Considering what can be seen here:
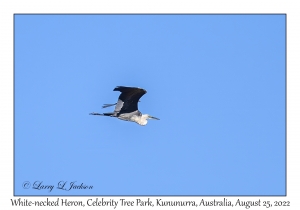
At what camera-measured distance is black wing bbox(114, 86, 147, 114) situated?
21928mm

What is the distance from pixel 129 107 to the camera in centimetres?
2284

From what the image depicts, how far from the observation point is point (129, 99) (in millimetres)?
22531

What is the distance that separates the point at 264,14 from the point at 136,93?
14.9 feet

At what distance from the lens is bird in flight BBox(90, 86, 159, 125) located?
22.1m

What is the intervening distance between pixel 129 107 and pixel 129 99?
39cm

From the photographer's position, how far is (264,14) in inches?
914

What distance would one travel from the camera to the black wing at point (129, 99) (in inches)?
863

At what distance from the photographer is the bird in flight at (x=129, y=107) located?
22078 mm
